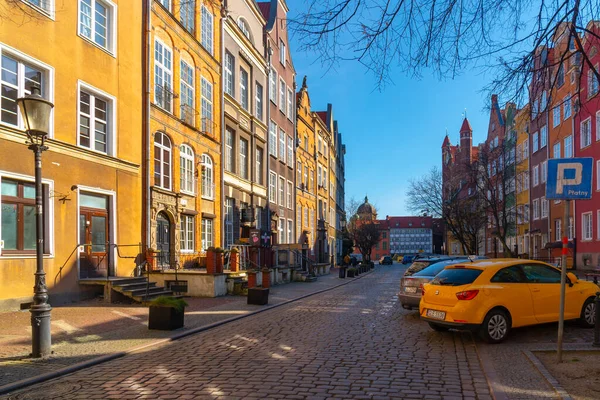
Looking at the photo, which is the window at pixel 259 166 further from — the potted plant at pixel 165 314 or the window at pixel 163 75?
the potted plant at pixel 165 314

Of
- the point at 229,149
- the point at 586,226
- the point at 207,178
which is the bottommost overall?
the point at 586,226

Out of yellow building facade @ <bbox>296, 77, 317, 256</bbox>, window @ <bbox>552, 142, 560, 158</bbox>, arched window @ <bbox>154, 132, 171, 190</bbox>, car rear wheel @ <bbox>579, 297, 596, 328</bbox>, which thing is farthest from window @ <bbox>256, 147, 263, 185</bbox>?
window @ <bbox>552, 142, 560, 158</bbox>

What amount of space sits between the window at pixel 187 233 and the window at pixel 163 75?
4.74m

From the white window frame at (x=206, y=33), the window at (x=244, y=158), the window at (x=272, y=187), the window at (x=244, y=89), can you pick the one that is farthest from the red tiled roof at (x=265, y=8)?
the white window frame at (x=206, y=33)

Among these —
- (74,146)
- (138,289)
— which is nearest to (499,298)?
(138,289)

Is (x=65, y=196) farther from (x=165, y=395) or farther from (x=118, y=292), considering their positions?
(x=165, y=395)

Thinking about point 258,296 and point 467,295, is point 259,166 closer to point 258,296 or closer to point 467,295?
point 258,296

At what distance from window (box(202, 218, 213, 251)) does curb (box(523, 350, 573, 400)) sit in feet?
58.7

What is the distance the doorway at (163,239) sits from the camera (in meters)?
20.2

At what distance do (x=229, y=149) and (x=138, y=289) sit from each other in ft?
44.0

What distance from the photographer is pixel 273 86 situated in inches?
1427

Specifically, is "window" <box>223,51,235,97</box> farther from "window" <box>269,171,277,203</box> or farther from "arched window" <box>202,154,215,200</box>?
"window" <box>269,171,277,203</box>

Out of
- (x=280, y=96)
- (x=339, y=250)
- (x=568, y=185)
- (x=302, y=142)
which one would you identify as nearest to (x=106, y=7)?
(x=568, y=185)

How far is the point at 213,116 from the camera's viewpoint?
25.7 m
